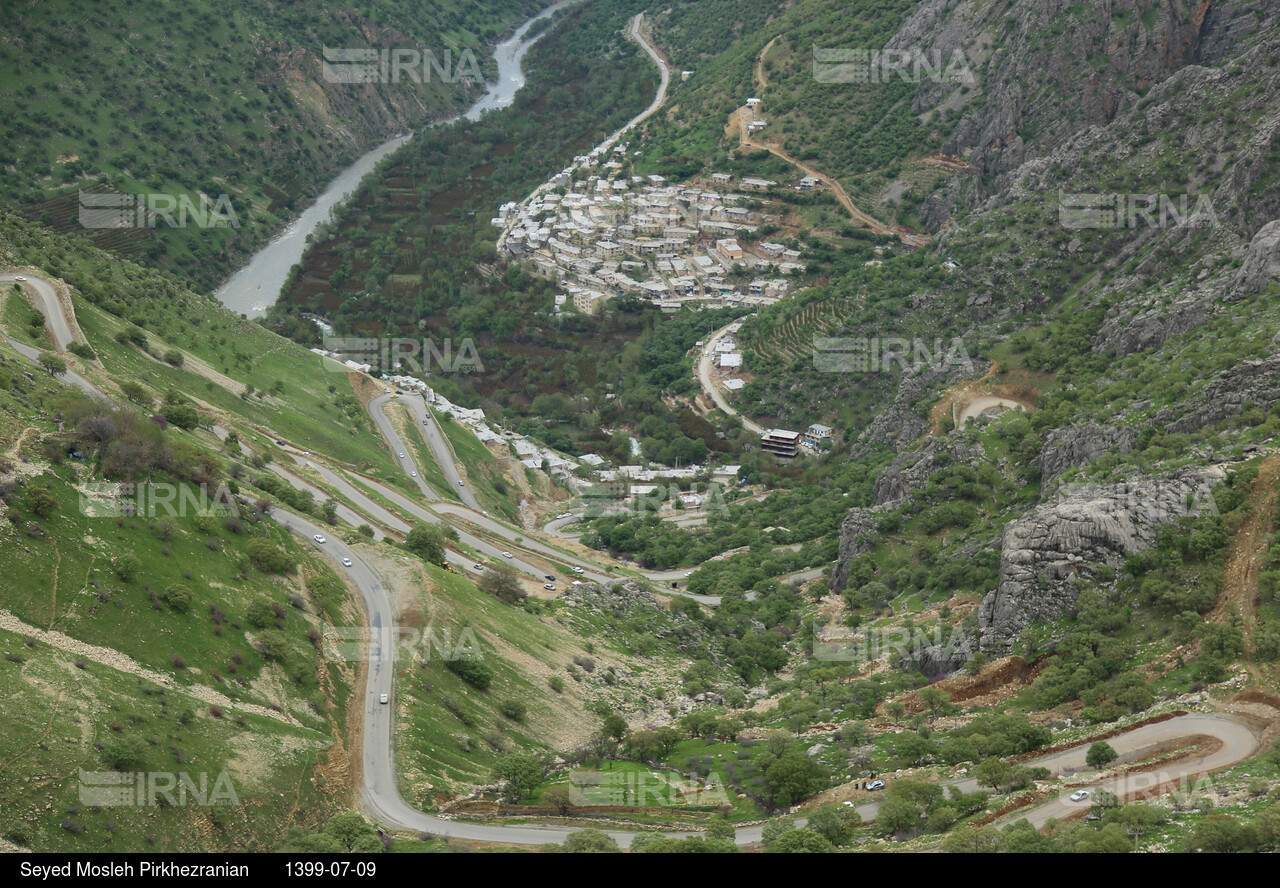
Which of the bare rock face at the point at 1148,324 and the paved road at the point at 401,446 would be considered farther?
the paved road at the point at 401,446

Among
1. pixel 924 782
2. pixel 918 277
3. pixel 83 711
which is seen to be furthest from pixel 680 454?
pixel 83 711

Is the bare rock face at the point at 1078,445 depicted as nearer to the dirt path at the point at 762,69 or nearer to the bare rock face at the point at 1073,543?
the bare rock face at the point at 1073,543

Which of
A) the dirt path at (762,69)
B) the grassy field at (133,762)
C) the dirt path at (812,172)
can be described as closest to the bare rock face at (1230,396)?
the grassy field at (133,762)

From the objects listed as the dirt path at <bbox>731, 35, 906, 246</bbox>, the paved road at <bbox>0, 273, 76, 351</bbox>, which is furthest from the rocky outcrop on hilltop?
the paved road at <bbox>0, 273, 76, 351</bbox>

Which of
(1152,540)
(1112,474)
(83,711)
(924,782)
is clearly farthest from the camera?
(1112,474)

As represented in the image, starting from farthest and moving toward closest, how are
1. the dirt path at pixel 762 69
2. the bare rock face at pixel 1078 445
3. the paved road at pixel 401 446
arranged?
the dirt path at pixel 762 69, the paved road at pixel 401 446, the bare rock face at pixel 1078 445

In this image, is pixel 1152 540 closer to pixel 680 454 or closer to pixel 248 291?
pixel 680 454
